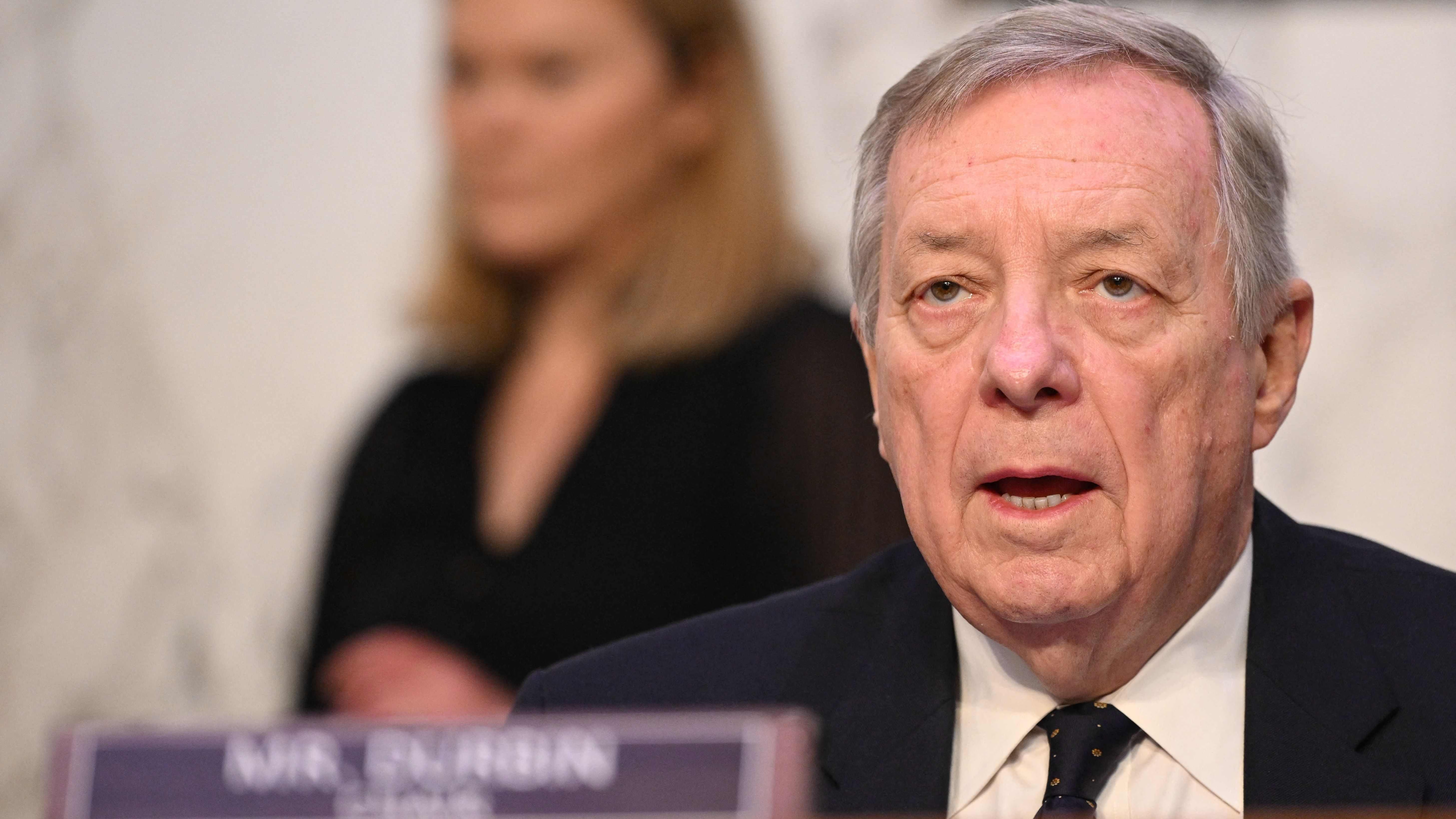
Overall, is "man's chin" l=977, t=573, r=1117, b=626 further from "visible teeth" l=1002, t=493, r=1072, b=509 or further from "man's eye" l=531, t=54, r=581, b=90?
"man's eye" l=531, t=54, r=581, b=90

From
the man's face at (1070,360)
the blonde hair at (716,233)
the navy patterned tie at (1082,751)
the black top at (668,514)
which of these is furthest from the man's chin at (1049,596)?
the blonde hair at (716,233)

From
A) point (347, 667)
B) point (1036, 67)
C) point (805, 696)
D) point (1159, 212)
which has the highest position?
point (1036, 67)

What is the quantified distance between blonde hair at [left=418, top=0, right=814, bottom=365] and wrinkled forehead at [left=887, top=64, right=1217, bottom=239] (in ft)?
4.58

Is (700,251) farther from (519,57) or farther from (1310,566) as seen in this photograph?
(1310,566)

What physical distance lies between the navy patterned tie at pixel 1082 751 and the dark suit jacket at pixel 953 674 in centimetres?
11

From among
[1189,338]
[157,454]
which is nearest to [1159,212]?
[1189,338]

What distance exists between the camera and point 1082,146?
1.39 m

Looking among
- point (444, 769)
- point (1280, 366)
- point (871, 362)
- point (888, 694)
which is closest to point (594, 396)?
point (871, 362)

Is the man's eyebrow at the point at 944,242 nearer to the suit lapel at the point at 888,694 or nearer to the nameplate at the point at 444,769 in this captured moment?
the suit lapel at the point at 888,694

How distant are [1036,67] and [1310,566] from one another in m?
0.62

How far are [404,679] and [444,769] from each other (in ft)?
6.51

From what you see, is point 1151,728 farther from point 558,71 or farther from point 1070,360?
point 558,71

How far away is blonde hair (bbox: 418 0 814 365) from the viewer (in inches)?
113

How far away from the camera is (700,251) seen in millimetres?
2877
